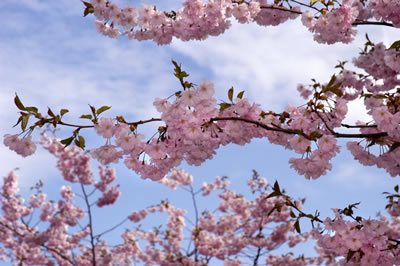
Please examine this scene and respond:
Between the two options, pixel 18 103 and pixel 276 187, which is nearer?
pixel 18 103

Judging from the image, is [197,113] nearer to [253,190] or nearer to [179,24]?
[179,24]

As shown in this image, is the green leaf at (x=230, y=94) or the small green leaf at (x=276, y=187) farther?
the small green leaf at (x=276, y=187)

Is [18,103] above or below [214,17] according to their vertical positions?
below

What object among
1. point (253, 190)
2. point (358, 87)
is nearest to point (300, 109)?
point (358, 87)

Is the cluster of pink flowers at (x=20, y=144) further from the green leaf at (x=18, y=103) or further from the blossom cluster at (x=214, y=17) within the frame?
the blossom cluster at (x=214, y=17)

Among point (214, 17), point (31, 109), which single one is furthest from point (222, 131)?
point (214, 17)

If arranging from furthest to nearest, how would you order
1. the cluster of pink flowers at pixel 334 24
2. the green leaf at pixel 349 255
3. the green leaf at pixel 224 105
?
the cluster of pink flowers at pixel 334 24 → the green leaf at pixel 349 255 → the green leaf at pixel 224 105

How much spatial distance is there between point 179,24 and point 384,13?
8.14 ft

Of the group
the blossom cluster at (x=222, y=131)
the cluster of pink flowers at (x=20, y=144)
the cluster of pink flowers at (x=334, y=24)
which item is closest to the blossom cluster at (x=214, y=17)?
the cluster of pink flowers at (x=334, y=24)

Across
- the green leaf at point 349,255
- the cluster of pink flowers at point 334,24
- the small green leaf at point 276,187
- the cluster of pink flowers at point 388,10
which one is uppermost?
the cluster of pink flowers at point 334,24

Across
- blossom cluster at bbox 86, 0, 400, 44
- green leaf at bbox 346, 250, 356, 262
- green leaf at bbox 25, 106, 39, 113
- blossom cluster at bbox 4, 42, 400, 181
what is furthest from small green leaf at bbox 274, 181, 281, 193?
blossom cluster at bbox 86, 0, 400, 44

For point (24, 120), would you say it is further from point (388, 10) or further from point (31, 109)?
point (388, 10)

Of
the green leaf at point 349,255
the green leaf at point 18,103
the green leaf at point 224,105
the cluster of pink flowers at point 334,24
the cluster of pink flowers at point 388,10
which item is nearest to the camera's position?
the green leaf at point 18,103

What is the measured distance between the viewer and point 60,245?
13586mm
